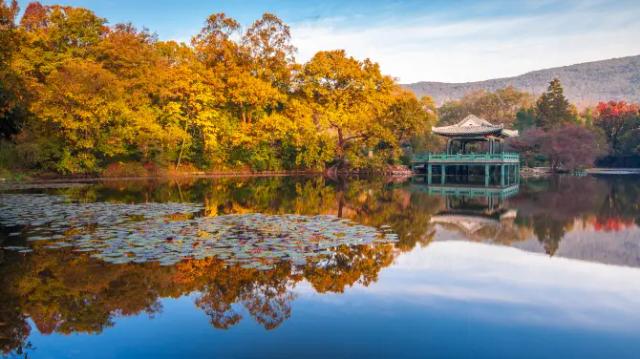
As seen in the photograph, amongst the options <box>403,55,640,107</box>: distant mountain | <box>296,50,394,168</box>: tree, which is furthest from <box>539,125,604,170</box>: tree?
<box>403,55,640,107</box>: distant mountain

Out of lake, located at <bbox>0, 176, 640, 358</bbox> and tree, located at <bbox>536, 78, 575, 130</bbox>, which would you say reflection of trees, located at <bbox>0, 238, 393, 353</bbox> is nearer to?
lake, located at <bbox>0, 176, 640, 358</bbox>

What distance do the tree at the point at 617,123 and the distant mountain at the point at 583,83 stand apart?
65720 mm

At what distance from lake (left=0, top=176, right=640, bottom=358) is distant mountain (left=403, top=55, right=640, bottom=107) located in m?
122

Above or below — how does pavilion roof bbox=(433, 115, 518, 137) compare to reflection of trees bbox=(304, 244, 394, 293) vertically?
above

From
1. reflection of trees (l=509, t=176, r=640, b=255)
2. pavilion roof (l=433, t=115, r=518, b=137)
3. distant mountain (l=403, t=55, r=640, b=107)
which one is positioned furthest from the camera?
distant mountain (l=403, t=55, r=640, b=107)

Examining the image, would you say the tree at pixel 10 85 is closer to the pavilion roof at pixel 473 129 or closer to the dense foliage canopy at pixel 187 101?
the dense foliage canopy at pixel 187 101

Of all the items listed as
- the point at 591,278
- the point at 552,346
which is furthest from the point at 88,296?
the point at 591,278

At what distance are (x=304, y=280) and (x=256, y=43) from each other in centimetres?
3238

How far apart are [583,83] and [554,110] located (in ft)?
330

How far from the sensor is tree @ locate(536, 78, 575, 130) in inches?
2058

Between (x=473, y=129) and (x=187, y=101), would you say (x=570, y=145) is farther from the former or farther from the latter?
(x=187, y=101)

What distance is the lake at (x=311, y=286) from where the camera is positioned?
15.5 ft

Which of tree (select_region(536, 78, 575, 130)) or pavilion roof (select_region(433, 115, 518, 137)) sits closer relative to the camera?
pavilion roof (select_region(433, 115, 518, 137))

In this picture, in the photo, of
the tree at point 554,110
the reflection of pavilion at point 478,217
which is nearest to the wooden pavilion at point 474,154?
the reflection of pavilion at point 478,217
